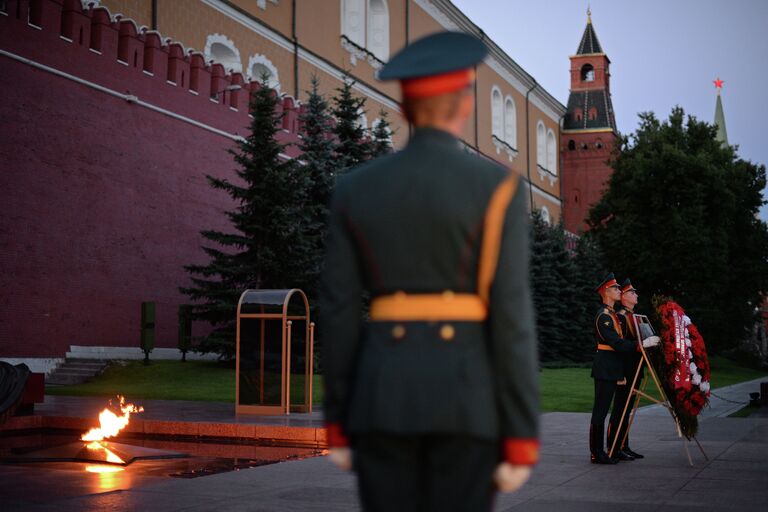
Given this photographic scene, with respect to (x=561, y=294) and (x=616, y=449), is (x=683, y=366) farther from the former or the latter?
(x=561, y=294)

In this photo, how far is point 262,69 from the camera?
2998 centimetres

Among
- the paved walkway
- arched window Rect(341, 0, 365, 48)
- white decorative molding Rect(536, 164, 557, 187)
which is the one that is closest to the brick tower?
white decorative molding Rect(536, 164, 557, 187)

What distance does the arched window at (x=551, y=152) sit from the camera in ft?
203

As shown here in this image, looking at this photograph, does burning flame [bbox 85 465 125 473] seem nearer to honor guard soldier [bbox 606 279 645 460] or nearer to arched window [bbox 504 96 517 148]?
honor guard soldier [bbox 606 279 645 460]

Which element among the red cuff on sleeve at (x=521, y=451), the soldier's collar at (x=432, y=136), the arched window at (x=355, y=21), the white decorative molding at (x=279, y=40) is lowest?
the red cuff on sleeve at (x=521, y=451)

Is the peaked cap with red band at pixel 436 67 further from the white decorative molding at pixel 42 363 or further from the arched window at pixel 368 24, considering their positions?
the arched window at pixel 368 24

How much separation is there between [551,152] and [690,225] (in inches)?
978

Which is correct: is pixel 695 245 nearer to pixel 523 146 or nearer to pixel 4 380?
pixel 523 146

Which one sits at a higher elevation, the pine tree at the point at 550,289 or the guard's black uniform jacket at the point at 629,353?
the pine tree at the point at 550,289

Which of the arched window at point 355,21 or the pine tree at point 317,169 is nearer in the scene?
the pine tree at point 317,169

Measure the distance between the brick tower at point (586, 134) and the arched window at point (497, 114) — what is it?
40.1ft

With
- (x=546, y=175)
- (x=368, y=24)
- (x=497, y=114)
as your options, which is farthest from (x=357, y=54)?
(x=546, y=175)

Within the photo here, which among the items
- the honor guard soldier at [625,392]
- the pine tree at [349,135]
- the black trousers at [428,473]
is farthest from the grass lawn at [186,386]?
the black trousers at [428,473]

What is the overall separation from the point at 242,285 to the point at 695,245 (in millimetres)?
22347
